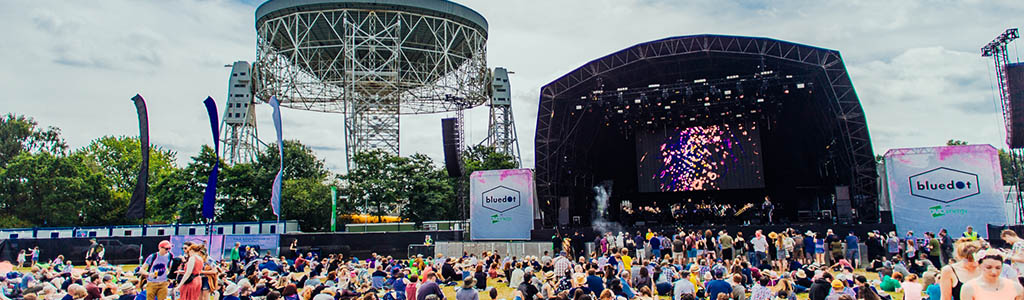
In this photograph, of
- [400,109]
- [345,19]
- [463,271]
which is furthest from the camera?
[400,109]

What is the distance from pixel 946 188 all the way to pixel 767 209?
11785mm

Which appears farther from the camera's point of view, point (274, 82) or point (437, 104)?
point (437, 104)

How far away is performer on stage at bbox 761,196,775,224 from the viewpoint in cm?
3225

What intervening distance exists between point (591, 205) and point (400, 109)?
59.6ft

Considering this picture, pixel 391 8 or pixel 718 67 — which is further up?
pixel 391 8

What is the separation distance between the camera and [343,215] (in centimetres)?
3909

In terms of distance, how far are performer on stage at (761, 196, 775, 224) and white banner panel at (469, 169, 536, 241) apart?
1243 cm

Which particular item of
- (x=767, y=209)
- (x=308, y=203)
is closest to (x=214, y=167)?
(x=308, y=203)

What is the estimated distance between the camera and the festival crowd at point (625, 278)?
22.4 feet

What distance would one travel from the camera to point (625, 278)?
11.4 m

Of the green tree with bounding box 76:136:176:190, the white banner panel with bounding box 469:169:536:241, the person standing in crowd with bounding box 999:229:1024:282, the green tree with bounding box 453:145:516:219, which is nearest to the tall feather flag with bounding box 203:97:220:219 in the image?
the white banner panel with bounding box 469:169:536:241

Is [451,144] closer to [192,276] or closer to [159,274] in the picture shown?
[159,274]

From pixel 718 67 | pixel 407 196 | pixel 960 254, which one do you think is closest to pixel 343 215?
pixel 407 196

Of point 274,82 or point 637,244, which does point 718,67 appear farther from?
point 274,82
